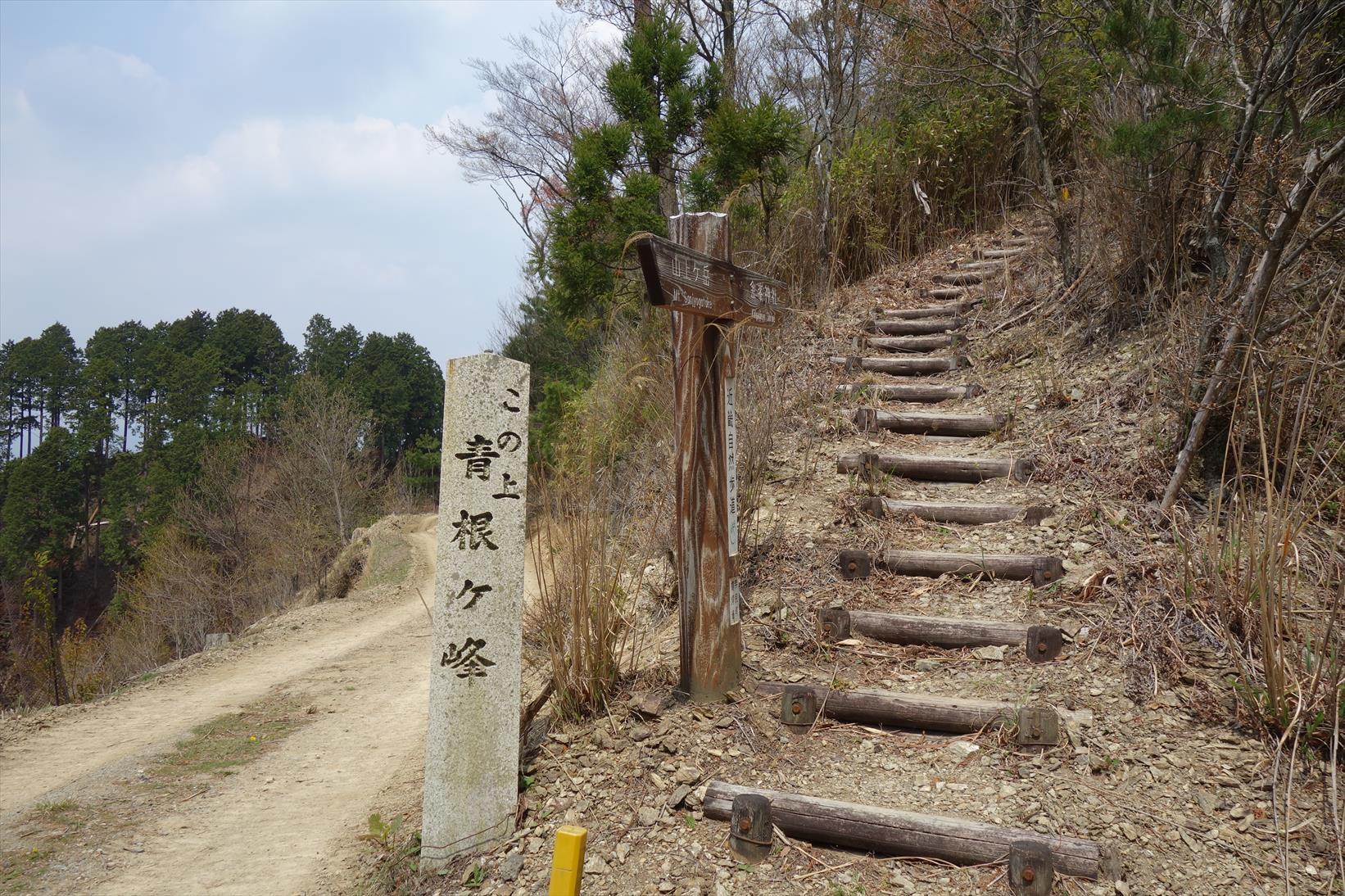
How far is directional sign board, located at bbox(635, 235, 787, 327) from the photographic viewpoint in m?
3.00

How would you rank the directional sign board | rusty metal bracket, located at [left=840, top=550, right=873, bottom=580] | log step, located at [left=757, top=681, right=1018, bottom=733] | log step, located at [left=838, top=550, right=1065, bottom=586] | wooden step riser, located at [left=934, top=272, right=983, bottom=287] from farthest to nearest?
wooden step riser, located at [left=934, top=272, right=983, bottom=287] < rusty metal bracket, located at [left=840, top=550, right=873, bottom=580] < log step, located at [left=838, top=550, right=1065, bottom=586] < log step, located at [left=757, top=681, right=1018, bottom=733] < the directional sign board

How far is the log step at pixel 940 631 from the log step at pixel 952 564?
1.33 feet

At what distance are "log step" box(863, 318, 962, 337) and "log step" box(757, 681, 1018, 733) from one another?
496cm

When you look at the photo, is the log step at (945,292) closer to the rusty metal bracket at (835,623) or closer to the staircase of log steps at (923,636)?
the staircase of log steps at (923,636)

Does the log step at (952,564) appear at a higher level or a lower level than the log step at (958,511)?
lower

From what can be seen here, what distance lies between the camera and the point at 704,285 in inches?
132

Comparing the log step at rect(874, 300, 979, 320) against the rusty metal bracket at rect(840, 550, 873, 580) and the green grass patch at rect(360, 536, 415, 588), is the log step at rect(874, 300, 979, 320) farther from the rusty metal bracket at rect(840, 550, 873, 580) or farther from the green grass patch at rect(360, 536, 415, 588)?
the green grass patch at rect(360, 536, 415, 588)

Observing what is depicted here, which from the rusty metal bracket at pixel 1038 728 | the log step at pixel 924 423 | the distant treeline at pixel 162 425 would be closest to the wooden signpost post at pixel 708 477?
the rusty metal bracket at pixel 1038 728

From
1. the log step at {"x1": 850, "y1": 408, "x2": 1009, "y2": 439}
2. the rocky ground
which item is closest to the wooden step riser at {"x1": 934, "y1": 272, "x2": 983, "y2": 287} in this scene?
the log step at {"x1": 850, "y1": 408, "x2": 1009, "y2": 439}

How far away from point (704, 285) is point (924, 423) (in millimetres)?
3394

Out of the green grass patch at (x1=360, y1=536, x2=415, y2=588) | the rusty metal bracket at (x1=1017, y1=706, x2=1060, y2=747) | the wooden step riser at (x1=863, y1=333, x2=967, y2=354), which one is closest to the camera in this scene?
the rusty metal bracket at (x1=1017, y1=706, x2=1060, y2=747)

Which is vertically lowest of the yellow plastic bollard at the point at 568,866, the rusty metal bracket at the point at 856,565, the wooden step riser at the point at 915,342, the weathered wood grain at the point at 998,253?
the yellow plastic bollard at the point at 568,866

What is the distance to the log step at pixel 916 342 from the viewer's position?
24.3 feet

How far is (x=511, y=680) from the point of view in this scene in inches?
126
